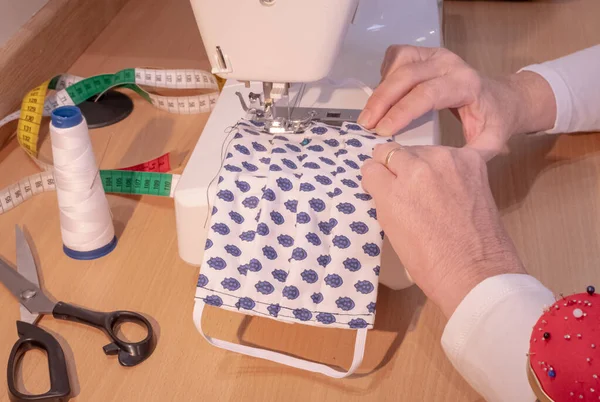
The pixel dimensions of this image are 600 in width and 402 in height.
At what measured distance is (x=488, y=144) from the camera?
3.46 feet

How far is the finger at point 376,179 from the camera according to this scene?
2.93 feet

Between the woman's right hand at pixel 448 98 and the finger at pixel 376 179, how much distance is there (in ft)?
0.40

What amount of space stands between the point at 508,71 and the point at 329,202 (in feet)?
2.41

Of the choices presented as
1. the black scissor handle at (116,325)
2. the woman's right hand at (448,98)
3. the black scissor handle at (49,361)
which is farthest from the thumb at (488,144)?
the black scissor handle at (49,361)

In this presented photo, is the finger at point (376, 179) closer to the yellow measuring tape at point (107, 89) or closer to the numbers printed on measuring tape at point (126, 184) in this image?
the numbers printed on measuring tape at point (126, 184)

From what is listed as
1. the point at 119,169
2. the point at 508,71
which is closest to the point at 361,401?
the point at 119,169

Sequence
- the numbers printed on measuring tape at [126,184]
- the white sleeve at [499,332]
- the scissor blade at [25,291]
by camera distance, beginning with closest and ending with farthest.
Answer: the white sleeve at [499,332] → the scissor blade at [25,291] → the numbers printed on measuring tape at [126,184]

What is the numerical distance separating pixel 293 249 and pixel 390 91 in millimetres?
293

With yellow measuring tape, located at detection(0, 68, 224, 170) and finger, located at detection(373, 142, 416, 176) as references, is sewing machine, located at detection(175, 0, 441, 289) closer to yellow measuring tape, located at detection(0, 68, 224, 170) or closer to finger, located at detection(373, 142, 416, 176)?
finger, located at detection(373, 142, 416, 176)

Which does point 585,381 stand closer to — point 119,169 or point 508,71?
point 119,169

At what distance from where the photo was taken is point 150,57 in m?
1.53

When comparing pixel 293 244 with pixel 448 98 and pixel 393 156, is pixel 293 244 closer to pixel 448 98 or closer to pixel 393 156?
pixel 393 156

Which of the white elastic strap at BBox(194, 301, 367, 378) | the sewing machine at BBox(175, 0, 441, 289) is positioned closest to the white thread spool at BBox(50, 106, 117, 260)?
the sewing machine at BBox(175, 0, 441, 289)

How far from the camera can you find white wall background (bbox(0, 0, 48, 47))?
1347mm
